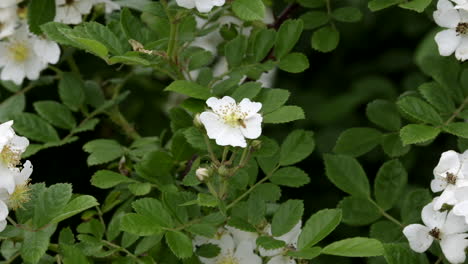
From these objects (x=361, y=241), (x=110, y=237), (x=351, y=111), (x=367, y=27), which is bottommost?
(x=351, y=111)

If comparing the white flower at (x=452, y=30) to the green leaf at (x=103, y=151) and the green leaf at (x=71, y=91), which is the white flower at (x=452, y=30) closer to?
the green leaf at (x=103, y=151)

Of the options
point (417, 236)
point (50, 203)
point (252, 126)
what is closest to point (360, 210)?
point (417, 236)

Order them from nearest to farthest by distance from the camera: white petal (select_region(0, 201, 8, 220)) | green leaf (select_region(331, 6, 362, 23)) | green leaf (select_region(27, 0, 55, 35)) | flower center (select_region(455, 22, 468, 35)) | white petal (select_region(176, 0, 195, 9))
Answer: white petal (select_region(0, 201, 8, 220)), white petal (select_region(176, 0, 195, 9)), flower center (select_region(455, 22, 468, 35)), green leaf (select_region(27, 0, 55, 35)), green leaf (select_region(331, 6, 362, 23))

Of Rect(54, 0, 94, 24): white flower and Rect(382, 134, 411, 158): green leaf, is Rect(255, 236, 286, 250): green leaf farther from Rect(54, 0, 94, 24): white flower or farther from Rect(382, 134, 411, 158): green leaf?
Rect(54, 0, 94, 24): white flower

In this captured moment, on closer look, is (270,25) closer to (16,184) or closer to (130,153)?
(130,153)

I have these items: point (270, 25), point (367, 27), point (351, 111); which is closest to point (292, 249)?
point (270, 25)

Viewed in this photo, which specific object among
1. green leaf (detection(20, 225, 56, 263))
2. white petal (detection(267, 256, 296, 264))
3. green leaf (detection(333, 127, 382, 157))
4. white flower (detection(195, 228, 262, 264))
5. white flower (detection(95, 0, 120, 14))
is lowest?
white flower (detection(195, 228, 262, 264))

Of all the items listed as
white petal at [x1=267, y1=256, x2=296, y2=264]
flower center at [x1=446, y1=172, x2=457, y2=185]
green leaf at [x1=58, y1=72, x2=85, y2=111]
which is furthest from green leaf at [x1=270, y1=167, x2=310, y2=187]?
green leaf at [x1=58, y1=72, x2=85, y2=111]
